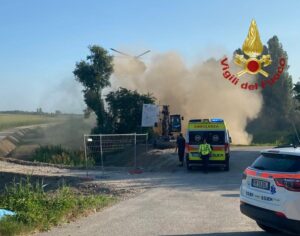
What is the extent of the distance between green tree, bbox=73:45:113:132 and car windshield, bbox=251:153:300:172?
39.8 metres

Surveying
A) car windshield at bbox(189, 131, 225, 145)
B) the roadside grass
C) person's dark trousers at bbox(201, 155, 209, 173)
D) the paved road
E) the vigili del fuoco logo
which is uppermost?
the vigili del fuoco logo

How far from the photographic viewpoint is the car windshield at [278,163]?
7.88 meters

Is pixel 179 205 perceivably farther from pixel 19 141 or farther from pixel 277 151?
pixel 19 141

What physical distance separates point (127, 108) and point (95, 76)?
612 centimetres

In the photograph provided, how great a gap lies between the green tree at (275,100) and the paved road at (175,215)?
4829 centimetres

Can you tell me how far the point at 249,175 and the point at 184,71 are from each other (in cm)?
4854

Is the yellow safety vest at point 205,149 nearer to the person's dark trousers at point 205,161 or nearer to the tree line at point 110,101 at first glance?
the person's dark trousers at point 205,161

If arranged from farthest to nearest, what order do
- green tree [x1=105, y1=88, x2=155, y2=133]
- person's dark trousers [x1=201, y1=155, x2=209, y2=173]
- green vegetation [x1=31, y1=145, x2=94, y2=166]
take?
1. green tree [x1=105, y1=88, x2=155, y2=133]
2. green vegetation [x1=31, y1=145, x2=94, y2=166]
3. person's dark trousers [x1=201, y1=155, x2=209, y2=173]

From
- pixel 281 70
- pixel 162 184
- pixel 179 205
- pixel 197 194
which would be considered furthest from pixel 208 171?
pixel 281 70

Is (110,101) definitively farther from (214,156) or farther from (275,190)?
(275,190)

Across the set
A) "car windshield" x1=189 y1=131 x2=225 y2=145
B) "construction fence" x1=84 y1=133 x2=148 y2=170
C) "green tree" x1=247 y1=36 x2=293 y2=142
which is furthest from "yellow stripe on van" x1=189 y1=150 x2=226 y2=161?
"green tree" x1=247 y1=36 x2=293 y2=142

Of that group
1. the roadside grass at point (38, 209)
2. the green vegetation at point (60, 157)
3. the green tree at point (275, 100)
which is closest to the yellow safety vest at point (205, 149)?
the roadside grass at point (38, 209)

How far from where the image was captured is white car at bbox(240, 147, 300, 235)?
760 centimetres

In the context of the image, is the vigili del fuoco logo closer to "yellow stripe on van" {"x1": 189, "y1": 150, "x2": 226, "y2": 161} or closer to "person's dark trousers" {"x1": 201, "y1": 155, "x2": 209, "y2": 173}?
"yellow stripe on van" {"x1": 189, "y1": 150, "x2": 226, "y2": 161}
